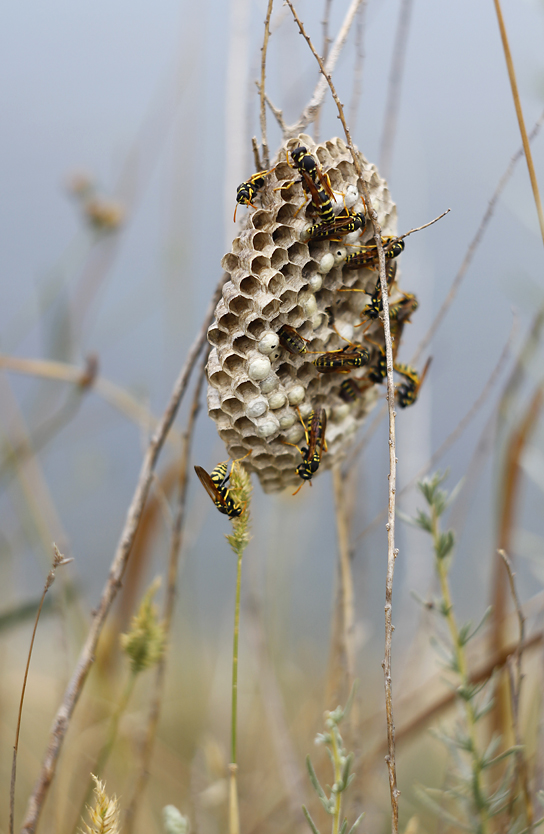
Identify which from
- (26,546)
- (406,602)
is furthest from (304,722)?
(26,546)

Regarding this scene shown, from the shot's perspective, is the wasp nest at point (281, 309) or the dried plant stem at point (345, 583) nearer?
the wasp nest at point (281, 309)

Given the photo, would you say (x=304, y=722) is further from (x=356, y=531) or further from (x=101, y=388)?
(x=101, y=388)

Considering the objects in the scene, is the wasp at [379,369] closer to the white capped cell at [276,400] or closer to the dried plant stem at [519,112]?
the white capped cell at [276,400]

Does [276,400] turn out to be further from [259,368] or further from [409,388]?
[409,388]

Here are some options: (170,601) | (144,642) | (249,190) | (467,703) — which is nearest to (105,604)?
(144,642)

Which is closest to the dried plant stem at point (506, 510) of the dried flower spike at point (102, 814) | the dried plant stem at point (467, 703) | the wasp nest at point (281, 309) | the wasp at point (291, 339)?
the dried plant stem at point (467, 703)
